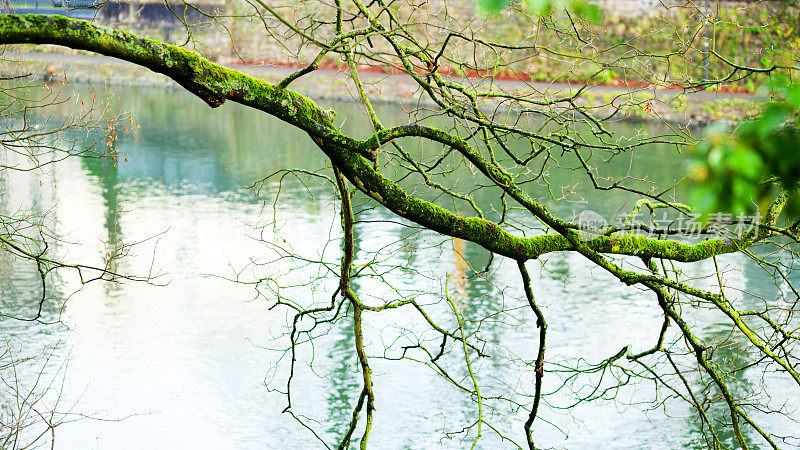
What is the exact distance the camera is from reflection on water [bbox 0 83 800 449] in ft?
21.8

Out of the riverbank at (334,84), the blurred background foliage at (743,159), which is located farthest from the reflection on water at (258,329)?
the riverbank at (334,84)

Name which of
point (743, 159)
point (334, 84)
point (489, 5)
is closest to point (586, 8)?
point (489, 5)

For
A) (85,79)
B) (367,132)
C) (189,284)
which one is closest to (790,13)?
(367,132)

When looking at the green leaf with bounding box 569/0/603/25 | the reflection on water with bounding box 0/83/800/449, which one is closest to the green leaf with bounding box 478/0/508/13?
the green leaf with bounding box 569/0/603/25

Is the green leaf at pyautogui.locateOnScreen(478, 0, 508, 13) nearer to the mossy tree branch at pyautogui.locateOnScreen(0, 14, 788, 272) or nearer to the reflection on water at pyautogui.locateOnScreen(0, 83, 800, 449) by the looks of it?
the mossy tree branch at pyautogui.locateOnScreen(0, 14, 788, 272)

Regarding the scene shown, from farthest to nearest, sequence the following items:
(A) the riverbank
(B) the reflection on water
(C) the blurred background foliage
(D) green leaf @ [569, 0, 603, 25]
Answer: (A) the riverbank, (B) the reflection on water, (D) green leaf @ [569, 0, 603, 25], (C) the blurred background foliage

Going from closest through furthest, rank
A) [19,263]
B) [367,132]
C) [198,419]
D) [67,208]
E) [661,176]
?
[198,419]
[19,263]
[67,208]
[661,176]
[367,132]

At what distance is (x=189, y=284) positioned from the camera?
374 inches

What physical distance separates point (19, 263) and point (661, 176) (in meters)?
9.31

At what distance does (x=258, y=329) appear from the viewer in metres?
8.41

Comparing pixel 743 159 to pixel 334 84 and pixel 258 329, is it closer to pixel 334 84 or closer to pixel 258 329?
pixel 258 329

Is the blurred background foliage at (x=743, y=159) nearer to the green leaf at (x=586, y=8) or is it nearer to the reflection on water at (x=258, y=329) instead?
the green leaf at (x=586, y=8)

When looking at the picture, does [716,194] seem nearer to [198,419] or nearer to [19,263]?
[198,419]

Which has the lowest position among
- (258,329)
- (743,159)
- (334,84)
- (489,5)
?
(258,329)
